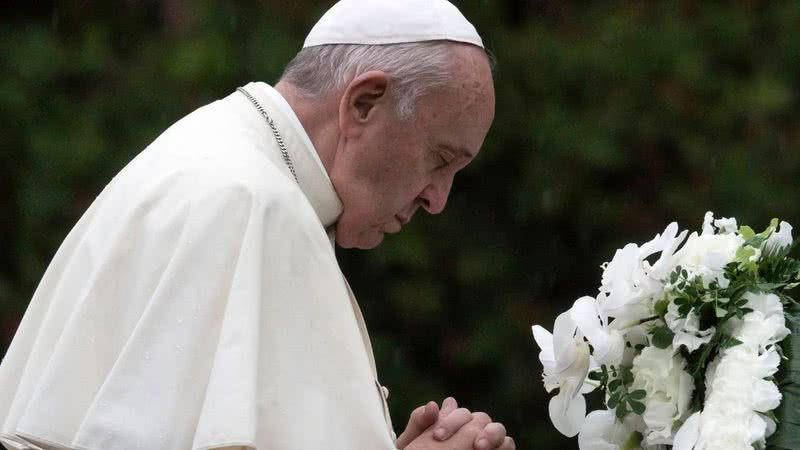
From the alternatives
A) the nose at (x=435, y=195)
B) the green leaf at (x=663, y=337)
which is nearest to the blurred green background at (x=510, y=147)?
the nose at (x=435, y=195)

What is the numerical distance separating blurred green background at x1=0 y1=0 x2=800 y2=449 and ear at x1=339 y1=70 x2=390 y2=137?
3656mm

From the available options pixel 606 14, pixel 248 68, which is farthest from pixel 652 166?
pixel 248 68

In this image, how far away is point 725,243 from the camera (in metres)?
3.37

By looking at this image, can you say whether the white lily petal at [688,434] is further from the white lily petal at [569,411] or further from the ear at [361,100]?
the ear at [361,100]

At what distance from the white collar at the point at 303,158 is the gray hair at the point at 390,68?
0.23 ft

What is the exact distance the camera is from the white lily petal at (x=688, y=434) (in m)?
3.13

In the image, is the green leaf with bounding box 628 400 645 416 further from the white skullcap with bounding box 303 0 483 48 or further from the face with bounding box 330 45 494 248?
the white skullcap with bounding box 303 0 483 48

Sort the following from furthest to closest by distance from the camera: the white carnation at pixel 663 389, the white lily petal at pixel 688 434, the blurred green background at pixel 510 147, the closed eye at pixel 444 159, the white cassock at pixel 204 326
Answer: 1. the blurred green background at pixel 510 147
2. the closed eye at pixel 444 159
3. the white carnation at pixel 663 389
4. the white lily petal at pixel 688 434
5. the white cassock at pixel 204 326

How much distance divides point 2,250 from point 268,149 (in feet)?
13.6

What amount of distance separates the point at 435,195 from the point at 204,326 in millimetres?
700

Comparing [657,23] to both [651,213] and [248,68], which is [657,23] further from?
[248,68]

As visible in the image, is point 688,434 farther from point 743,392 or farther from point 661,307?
point 661,307

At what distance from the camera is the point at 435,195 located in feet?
11.7

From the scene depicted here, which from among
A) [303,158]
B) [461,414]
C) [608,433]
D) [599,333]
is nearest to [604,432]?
[608,433]
